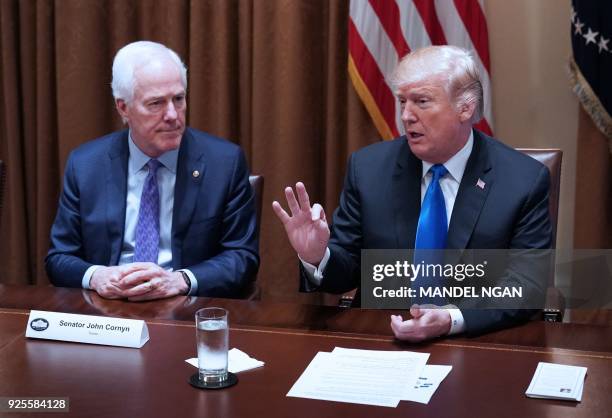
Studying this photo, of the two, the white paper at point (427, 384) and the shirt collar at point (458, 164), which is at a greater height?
the shirt collar at point (458, 164)

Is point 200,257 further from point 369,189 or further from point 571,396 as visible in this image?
point 571,396

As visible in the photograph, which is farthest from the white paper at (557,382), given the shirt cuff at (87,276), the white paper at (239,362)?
the shirt cuff at (87,276)

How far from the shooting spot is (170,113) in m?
2.86

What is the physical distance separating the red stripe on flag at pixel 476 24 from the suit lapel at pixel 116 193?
1.69 m

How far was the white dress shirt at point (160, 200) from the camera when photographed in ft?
9.54

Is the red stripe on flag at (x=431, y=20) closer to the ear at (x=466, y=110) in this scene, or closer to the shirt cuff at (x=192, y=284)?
the ear at (x=466, y=110)

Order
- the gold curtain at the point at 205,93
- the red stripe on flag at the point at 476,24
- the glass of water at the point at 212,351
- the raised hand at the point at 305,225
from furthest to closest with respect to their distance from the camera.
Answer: the gold curtain at the point at 205,93, the red stripe on flag at the point at 476,24, the raised hand at the point at 305,225, the glass of water at the point at 212,351

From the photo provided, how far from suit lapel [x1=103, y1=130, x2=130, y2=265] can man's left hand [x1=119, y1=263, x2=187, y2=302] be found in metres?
0.46

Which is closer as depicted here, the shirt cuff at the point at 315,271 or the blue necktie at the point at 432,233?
the shirt cuff at the point at 315,271

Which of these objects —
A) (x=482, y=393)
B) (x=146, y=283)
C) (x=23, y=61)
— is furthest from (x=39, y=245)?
(x=482, y=393)

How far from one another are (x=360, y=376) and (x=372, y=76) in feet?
7.64

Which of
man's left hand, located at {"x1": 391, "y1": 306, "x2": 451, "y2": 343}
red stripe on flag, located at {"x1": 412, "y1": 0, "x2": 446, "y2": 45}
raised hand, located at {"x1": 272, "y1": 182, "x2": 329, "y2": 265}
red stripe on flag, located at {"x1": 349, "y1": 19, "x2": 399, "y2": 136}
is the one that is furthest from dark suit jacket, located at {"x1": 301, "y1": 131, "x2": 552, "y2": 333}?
red stripe on flag, located at {"x1": 412, "y1": 0, "x2": 446, "y2": 45}

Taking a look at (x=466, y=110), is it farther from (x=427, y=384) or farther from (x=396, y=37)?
(x=396, y=37)

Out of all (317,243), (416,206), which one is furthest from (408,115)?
(317,243)
